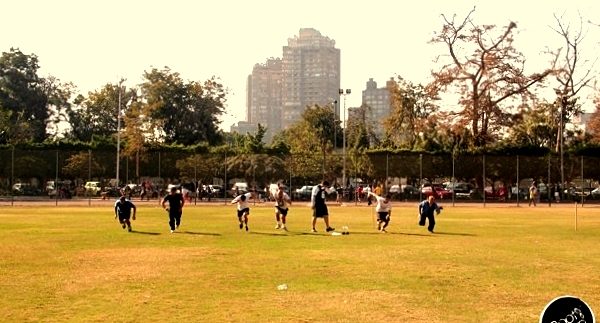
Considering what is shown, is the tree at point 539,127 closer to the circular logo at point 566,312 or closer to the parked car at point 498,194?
the parked car at point 498,194

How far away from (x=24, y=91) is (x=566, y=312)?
341 ft

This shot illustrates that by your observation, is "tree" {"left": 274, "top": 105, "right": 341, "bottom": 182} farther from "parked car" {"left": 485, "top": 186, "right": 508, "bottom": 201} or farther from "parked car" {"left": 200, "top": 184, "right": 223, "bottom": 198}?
"parked car" {"left": 485, "top": 186, "right": 508, "bottom": 201}

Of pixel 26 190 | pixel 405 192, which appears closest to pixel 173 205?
pixel 405 192

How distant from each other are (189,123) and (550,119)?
149 feet

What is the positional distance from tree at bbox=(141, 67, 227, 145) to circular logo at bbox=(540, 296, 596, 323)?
3598 inches

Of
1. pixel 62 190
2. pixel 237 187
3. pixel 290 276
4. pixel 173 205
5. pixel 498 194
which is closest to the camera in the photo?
pixel 290 276

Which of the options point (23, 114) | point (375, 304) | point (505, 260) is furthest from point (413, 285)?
point (23, 114)

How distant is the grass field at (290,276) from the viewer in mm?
10625

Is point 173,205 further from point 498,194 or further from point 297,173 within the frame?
point 498,194

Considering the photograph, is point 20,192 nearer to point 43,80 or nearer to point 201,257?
point 43,80

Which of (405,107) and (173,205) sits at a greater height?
(405,107)

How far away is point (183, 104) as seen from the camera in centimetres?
9638

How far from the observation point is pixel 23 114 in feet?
317

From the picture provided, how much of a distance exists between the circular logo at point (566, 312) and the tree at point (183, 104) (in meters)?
91.4
